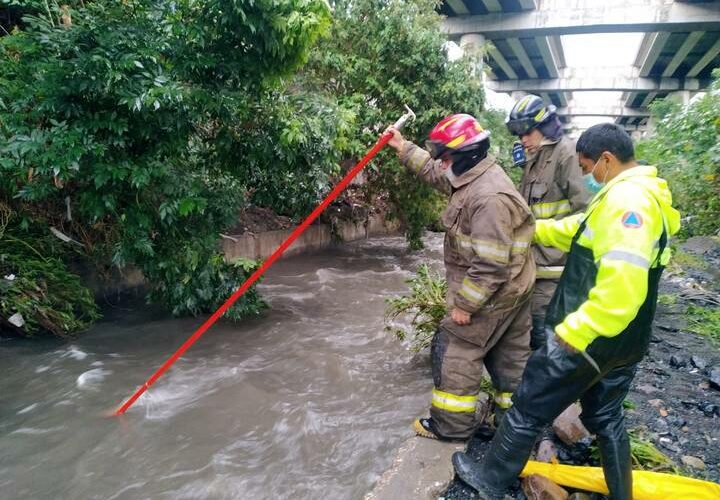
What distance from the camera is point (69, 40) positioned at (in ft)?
10.9

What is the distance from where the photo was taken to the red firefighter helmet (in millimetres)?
2850

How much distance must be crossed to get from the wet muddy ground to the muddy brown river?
1163 millimetres

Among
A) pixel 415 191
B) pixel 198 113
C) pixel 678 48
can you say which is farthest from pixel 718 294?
pixel 678 48

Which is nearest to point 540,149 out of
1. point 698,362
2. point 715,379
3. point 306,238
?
point 715,379

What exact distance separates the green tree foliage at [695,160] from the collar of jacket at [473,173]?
5146 millimetres

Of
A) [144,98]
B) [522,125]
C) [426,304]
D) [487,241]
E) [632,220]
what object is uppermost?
[144,98]

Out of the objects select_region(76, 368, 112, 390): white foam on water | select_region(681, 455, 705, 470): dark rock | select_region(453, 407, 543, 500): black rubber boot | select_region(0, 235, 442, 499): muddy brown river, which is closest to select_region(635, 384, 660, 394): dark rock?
select_region(681, 455, 705, 470): dark rock

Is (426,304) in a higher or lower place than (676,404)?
higher

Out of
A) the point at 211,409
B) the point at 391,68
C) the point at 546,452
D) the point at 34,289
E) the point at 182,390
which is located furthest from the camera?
the point at 391,68

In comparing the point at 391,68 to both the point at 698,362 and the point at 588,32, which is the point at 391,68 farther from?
the point at 588,32

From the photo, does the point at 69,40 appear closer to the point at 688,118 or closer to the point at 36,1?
the point at 36,1

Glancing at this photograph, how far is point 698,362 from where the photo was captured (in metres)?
4.04

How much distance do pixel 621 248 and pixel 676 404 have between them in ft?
7.41

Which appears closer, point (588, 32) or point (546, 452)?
point (546, 452)
